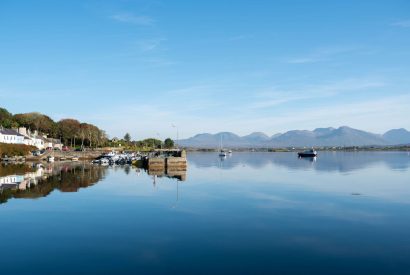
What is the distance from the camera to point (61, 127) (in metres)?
177

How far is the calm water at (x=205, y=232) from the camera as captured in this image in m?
22.3

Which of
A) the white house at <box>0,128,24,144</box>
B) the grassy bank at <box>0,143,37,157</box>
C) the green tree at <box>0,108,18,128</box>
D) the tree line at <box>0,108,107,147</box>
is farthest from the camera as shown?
the tree line at <box>0,108,107,147</box>

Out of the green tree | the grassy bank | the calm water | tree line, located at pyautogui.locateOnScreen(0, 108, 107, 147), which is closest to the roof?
the grassy bank

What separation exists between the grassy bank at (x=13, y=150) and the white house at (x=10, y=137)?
458 cm

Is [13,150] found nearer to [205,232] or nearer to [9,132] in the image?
[9,132]

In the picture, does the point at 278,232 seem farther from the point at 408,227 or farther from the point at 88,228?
the point at 88,228

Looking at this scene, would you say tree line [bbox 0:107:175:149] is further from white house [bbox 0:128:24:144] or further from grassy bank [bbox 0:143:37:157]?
grassy bank [bbox 0:143:37:157]

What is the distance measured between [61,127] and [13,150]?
161ft

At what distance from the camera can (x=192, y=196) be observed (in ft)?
162

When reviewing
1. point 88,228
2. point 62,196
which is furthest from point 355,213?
point 62,196

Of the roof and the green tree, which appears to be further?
the green tree

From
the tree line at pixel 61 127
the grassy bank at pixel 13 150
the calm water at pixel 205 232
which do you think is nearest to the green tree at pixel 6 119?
the tree line at pixel 61 127

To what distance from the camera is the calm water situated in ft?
73.3

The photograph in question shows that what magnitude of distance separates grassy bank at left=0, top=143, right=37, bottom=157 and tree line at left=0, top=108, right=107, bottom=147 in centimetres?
2754
